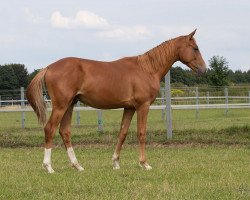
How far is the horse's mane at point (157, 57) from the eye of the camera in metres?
8.59

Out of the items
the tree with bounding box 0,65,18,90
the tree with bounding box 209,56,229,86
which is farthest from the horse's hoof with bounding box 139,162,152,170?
the tree with bounding box 0,65,18,90

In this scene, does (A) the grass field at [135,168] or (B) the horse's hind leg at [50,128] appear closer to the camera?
(A) the grass field at [135,168]

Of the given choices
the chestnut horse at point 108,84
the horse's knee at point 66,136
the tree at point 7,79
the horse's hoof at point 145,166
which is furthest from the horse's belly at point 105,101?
the tree at point 7,79

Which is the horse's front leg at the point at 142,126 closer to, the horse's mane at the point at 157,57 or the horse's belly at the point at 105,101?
the horse's belly at the point at 105,101

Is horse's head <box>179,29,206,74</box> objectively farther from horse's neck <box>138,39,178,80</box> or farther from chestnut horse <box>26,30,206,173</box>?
horse's neck <box>138,39,178,80</box>

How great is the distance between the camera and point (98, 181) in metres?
6.72

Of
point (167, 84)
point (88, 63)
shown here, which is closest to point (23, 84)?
point (167, 84)

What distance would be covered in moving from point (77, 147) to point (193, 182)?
6.16m

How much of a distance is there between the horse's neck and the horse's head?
135mm

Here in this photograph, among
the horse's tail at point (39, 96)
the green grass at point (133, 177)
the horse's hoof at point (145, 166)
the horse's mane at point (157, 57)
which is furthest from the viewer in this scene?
the horse's mane at point (157, 57)

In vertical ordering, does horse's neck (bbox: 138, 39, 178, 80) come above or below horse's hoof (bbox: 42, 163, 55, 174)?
above

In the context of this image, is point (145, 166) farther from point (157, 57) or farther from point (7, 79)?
point (7, 79)

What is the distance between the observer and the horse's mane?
8586 millimetres

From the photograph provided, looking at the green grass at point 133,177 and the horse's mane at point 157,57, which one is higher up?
the horse's mane at point 157,57
